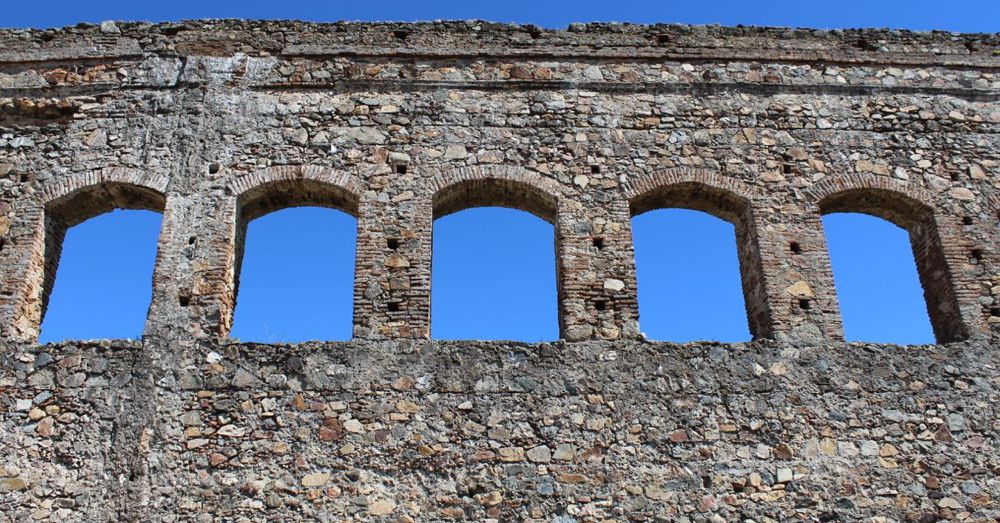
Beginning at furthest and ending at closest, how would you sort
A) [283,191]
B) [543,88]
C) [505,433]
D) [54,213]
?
[543,88] → [283,191] → [54,213] → [505,433]

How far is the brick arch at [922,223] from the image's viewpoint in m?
8.40

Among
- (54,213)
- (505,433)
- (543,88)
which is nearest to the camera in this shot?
(505,433)

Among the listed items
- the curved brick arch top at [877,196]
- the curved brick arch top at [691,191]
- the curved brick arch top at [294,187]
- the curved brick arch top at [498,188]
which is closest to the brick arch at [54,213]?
the curved brick arch top at [294,187]

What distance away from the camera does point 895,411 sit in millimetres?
7539

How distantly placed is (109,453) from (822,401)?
6.47 m

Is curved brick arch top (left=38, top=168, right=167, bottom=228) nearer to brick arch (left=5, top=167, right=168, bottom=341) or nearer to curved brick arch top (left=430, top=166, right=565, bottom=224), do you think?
brick arch (left=5, top=167, right=168, bottom=341)

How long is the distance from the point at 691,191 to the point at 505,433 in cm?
349

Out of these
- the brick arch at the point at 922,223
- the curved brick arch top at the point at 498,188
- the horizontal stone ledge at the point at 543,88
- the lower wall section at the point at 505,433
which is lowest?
the lower wall section at the point at 505,433

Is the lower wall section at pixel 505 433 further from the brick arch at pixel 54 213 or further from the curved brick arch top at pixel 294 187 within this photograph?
the curved brick arch top at pixel 294 187

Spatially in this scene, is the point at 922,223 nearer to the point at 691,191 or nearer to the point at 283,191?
the point at 691,191

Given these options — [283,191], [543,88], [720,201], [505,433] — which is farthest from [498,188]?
[505,433]

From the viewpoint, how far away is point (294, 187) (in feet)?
28.7

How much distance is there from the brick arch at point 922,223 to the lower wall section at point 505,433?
82 centimetres

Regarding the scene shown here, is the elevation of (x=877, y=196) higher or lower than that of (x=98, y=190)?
lower
